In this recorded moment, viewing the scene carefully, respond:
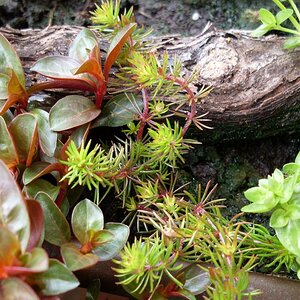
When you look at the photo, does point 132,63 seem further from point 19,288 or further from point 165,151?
point 19,288

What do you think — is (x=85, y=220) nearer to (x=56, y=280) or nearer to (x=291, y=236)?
(x=56, y=280)

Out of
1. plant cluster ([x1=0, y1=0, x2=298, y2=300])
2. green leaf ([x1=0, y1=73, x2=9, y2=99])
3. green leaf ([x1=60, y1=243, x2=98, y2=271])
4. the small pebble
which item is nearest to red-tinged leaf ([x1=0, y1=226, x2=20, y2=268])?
plant cluster ([x1=0, y1=0, x2=298, y2=300])

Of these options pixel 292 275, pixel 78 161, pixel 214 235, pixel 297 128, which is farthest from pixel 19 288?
pixel 297 128

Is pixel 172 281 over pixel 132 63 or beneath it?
beneath

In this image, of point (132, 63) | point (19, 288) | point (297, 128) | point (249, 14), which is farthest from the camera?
point (249, 14)

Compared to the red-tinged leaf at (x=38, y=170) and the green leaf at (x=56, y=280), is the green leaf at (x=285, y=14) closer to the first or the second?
the red-tinged leaf at (x=38, y=170)

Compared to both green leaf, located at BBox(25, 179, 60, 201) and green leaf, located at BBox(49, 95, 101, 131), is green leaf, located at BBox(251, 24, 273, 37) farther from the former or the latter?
green leaf, located at BBox(25, 179, 60, 201)

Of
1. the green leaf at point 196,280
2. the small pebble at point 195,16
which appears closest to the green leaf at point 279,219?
the green leaf at point 196,280

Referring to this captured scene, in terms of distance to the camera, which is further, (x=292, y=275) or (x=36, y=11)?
(x=36, y=11)
